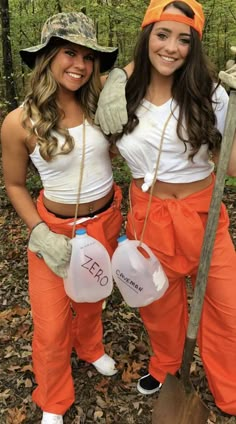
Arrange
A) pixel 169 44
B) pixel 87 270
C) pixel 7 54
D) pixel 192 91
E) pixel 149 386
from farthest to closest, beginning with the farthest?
pixel 7 54 < pixel 149 386 < pixel 87 270 < pixel 192 91 < pixel 169 44

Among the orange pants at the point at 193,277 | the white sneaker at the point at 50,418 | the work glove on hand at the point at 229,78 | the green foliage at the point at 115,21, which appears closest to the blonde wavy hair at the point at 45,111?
the orange pants at the point at 193,277

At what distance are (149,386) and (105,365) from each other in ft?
1.27

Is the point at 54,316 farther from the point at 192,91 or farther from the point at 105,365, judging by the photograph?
the point at 192,91

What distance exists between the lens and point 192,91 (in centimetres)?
223

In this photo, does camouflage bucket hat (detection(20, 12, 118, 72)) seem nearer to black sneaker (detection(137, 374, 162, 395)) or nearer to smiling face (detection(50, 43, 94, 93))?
smiling face (detection(50, 43, 94, 93))

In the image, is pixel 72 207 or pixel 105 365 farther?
pixel 105 365

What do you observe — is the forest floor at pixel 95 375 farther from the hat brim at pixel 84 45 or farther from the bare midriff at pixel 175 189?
the hat brim at pixel 84 45

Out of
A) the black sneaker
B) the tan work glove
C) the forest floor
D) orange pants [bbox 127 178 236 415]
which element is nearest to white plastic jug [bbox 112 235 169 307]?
orange pants [bbox 127 178 236 415]

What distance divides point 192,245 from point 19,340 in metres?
2.05

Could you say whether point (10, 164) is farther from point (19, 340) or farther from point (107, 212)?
point (19, 340)

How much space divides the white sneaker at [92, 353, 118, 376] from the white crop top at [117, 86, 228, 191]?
5.16 ft

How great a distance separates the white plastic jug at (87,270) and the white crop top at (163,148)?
1.51 ft

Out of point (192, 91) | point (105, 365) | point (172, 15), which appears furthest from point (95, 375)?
point (172, 15)

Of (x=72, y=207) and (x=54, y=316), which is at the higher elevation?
(x=72, y=207)
